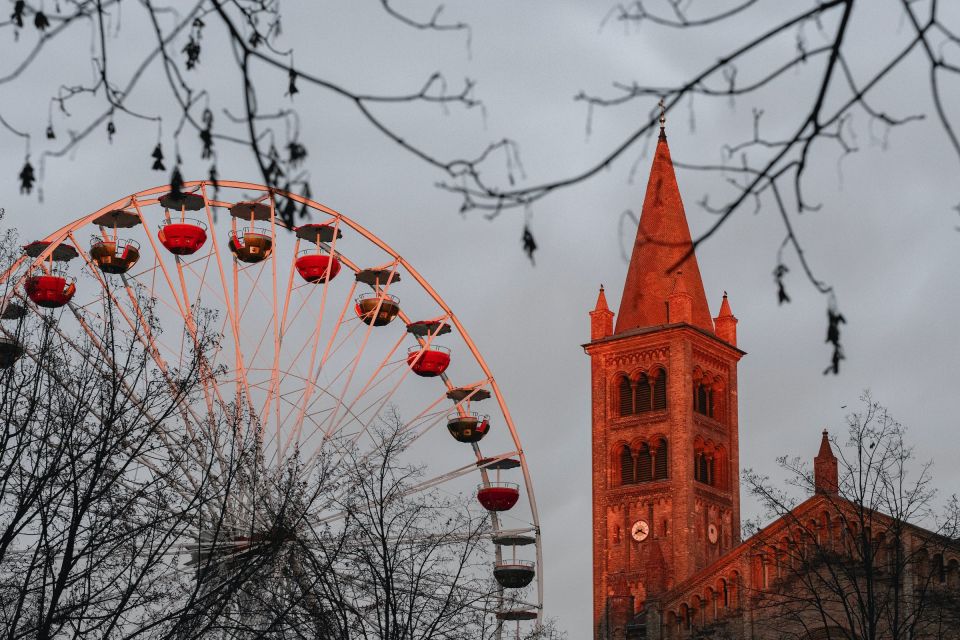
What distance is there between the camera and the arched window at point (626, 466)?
72.7 metres

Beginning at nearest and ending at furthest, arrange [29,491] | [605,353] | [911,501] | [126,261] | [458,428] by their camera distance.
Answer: [29,491] < [911,501] < [126,261] < [458,428] < [605,353]

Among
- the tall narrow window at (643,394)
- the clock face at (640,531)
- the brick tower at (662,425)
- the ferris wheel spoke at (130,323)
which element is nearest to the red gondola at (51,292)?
the ferris wheel spoke at (130,323)

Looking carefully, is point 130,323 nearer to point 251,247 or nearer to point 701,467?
point 251,247

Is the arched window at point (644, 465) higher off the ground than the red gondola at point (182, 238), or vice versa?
the arched window at point (644, 465)

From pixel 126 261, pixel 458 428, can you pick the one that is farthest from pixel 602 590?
pixel 126 261

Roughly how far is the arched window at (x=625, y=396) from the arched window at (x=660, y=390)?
1.22 meters

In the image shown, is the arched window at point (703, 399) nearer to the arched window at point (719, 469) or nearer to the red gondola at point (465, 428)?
the arched window at point (719, 469)

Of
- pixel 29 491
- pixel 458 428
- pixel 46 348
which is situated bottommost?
pixel 29 491

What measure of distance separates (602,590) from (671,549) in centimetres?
360

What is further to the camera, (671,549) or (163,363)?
(671,549)

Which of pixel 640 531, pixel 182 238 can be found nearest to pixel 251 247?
pixel 182 238

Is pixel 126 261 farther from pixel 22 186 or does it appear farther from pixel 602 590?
pixel 602 590

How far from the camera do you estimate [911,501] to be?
31578 mm

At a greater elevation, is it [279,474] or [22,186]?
[279,474]
